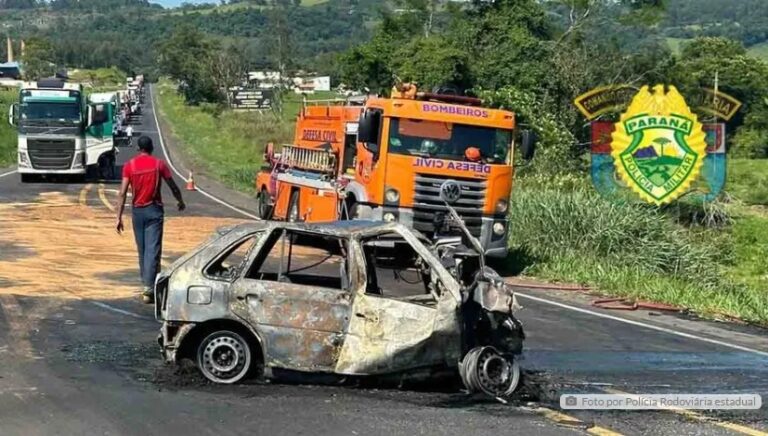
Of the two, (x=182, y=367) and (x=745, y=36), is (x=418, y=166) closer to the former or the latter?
(x=182, y=367)

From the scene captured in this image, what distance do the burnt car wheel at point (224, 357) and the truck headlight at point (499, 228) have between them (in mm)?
8724

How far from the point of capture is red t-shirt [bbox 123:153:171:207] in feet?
40.7

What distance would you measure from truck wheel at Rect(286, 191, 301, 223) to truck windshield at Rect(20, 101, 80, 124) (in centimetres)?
1427

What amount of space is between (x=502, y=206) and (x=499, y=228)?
34 cm

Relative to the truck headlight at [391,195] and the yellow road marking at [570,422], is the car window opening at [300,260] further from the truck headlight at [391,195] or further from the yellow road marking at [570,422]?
the truck headlight at [391,195]

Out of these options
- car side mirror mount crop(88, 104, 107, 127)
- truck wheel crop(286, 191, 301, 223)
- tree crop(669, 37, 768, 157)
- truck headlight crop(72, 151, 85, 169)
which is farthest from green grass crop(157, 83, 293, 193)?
tree crop(669, 37, 768, 157)

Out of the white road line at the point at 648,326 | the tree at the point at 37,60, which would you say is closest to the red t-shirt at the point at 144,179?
the white road line at the point at 648,326

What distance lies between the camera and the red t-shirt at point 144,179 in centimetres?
1240

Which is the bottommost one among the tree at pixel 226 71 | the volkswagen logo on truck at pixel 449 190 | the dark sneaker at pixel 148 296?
the dark sneaker at pixel 148 296

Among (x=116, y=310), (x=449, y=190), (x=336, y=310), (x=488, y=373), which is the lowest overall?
(x=116, y=310)

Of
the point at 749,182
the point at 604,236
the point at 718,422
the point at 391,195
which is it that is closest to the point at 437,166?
the point at 391,195

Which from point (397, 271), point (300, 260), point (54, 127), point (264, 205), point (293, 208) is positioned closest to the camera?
point (300, 260)

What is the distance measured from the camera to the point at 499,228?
16.6 metres

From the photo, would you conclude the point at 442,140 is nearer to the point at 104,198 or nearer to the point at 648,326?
the point at 648,326
